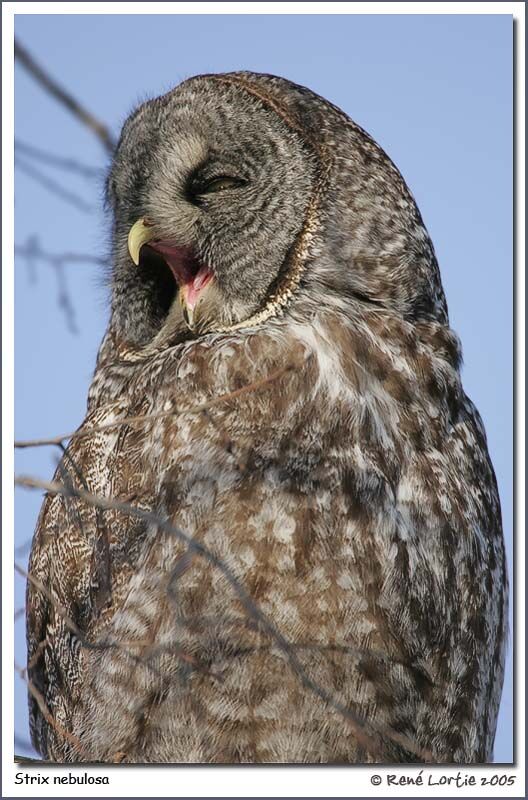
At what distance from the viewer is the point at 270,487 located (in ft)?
14.3

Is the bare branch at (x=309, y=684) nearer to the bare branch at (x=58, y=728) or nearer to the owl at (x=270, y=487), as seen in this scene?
the owl at (x=270, y=487)

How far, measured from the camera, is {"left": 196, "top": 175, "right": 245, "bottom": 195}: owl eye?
4.85m

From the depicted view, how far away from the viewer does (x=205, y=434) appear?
443 centimetres

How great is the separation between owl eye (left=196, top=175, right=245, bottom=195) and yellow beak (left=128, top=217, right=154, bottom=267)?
21 centimetres

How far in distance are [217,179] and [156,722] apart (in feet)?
5.94

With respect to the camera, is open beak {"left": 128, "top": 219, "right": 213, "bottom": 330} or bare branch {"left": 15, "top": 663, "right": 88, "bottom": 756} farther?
open beak {"left": 128, "top": 219, "right": 213, "bottom": 330}

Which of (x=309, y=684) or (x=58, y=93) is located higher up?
(x=58, y=93)

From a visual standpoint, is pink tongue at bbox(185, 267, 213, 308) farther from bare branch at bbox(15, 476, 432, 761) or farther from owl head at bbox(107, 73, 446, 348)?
bare branch at bbox(15, 476, 432, 761)

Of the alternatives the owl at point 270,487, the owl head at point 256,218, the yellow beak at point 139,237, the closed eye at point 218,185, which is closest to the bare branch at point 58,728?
the owl at point 270,487

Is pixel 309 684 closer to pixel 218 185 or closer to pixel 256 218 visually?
pixel 256 218

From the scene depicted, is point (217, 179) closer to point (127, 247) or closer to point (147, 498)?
point (127, 247)

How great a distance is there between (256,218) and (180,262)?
12.2 inches

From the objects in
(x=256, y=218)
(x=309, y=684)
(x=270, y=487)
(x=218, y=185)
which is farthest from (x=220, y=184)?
(x=309, y=684)

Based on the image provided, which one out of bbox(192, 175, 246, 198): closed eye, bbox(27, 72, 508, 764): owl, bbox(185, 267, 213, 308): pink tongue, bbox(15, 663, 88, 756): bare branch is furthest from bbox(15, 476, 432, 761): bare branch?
bbox(192, 175, 246, 198): closed eye
